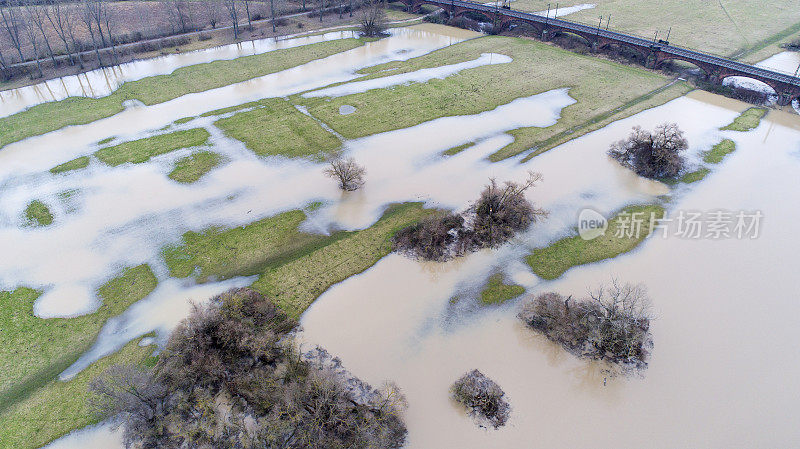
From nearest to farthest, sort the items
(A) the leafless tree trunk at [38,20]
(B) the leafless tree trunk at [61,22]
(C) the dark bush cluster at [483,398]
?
(C) the dark bush cluster at [483,398], (A) the leafless tree trunk at [38,20], (B) the leafless tree trunk at [61,22]

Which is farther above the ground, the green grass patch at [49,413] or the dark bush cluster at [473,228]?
the dark bush cluster at [473,228]

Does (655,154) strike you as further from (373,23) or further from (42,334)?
(373,23)

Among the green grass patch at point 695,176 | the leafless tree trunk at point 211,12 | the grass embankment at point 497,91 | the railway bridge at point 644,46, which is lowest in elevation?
the green grass patch at point 695,176

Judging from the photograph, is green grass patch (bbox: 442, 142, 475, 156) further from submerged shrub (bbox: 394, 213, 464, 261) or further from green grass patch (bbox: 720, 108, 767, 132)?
green grass patch (bbox: 720, 108, 767, 132)

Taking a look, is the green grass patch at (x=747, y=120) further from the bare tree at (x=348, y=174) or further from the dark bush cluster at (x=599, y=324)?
the bare tree at (x=348, y=174)

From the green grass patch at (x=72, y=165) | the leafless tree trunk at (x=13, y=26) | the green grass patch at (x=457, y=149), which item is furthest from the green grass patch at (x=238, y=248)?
the leafless tree trunk at (x=13, y=26)

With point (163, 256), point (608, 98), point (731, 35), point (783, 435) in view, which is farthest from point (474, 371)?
point (731, 35)

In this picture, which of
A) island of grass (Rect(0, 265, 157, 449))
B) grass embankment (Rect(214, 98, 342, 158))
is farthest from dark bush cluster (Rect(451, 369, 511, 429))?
grass embankment (Rect(214, 98, 342, 158))
